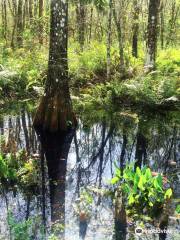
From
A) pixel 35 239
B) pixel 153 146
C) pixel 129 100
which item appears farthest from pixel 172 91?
pixel 35 239

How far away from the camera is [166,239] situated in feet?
17.9

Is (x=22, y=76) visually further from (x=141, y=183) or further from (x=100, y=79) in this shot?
(x=141, y=183)

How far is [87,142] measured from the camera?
10.0 meters

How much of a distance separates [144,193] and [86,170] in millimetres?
2148

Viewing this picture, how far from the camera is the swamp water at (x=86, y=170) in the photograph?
18.6 ft

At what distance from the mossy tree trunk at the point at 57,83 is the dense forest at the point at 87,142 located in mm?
26

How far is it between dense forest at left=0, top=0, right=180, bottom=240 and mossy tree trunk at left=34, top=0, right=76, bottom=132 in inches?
1.0

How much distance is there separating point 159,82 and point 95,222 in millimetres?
8149

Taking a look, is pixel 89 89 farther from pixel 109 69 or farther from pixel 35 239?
pixel 35 239

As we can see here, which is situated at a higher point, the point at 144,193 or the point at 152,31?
the point at 152,31

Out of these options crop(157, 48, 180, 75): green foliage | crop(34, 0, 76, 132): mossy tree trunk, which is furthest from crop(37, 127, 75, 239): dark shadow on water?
crop(157, 48, 180, 75): green foliage

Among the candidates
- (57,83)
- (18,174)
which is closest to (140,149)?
(57,83)

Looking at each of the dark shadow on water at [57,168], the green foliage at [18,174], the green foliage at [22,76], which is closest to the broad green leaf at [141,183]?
the dark shadow on water at [57,168]

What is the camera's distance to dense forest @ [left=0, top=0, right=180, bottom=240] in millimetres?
5902
